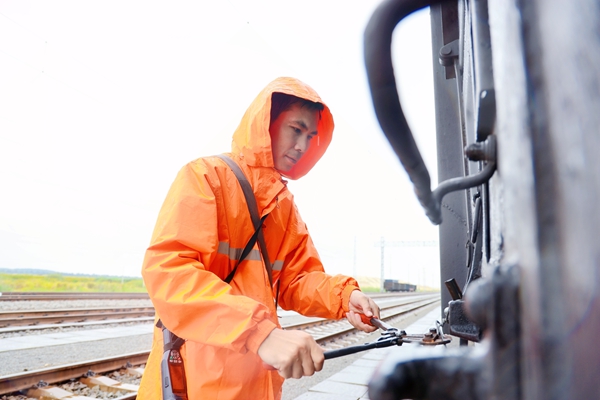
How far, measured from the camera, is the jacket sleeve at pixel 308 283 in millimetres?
2098

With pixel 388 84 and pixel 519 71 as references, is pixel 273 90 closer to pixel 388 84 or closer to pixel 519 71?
pixel 388 84

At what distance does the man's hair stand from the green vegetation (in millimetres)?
24552

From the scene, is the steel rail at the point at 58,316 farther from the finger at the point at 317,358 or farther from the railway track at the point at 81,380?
the finger at the point at 317,358

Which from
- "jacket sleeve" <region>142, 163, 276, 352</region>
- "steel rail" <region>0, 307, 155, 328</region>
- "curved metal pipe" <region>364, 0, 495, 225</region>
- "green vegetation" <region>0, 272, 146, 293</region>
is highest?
"curved metal pipe" <region>364, 0, 495, 225</region>

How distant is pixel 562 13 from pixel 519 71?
6cm

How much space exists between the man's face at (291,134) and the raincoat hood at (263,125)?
0.10m

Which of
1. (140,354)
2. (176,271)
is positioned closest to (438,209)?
(176,271)

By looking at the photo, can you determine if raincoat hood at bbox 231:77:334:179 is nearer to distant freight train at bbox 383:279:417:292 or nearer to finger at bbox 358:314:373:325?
finger at bbox 358:314:373:325

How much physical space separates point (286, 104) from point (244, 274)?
1336mm

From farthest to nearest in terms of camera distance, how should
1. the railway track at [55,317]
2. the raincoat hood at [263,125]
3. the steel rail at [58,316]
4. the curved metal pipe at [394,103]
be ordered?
the steel rail at [58,316] < the railway track at [55,317] < the raincoat hood at [263,125] < the curved metal pipe at [394,103]

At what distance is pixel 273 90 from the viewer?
2473mm

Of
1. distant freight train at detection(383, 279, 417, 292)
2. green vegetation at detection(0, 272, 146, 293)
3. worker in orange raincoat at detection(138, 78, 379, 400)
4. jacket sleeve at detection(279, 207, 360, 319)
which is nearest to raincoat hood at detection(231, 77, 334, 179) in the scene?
worker in orange raincoat at detection(138, 78, 379, 400)

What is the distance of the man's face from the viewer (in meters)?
2.48

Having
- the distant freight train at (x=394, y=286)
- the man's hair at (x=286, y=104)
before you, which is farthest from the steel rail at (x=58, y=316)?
the distant freight train at (x=394, y=286)
